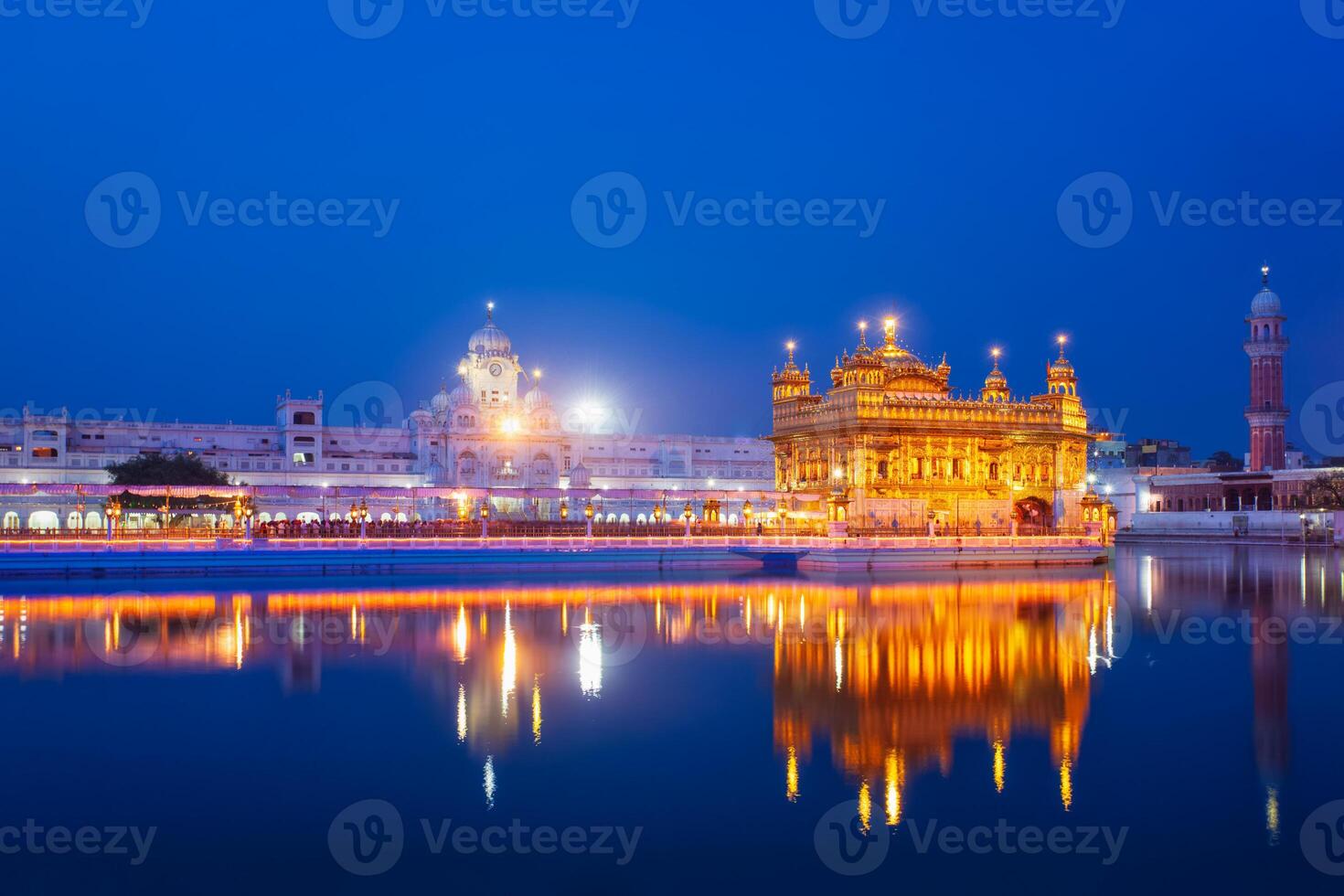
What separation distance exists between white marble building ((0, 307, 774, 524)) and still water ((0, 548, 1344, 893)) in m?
48.1

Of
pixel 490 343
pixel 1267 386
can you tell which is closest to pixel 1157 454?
pixel 1267 386

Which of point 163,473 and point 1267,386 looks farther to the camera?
point 1267,386

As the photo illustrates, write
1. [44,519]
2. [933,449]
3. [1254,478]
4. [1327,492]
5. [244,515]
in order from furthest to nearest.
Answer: [1254,478] < [1327,492] < [44,519] < [933,449] < [244,515]

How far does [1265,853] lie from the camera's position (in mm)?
9031

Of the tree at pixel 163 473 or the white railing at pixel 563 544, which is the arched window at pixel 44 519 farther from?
the white railing at pixel 563 544

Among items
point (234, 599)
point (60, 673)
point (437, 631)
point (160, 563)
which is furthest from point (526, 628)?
point (160, 563)

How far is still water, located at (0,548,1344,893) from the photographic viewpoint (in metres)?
8.80

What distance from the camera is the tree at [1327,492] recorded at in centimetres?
5669

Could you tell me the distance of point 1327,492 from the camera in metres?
58.3

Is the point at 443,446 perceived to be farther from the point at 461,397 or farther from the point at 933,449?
the point at 933,449

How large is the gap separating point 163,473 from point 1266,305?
69.7 meters

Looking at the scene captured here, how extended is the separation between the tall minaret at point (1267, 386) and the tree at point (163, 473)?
6529cm

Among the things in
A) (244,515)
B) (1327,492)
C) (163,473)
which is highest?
(163,473)

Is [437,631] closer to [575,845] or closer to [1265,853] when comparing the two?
[575,845]
